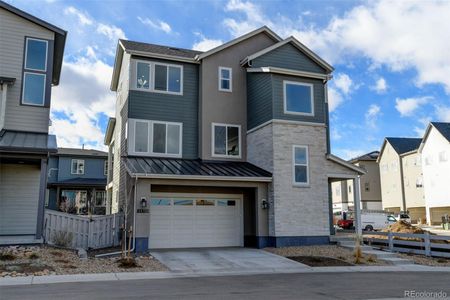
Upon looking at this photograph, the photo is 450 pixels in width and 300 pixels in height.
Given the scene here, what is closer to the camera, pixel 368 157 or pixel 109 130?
pixel 109 130

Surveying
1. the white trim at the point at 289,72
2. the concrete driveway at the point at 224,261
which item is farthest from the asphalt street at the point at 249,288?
the white trim at the point at 289,72

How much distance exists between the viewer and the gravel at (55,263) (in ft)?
39.0

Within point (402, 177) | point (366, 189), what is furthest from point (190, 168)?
point (366, 189)

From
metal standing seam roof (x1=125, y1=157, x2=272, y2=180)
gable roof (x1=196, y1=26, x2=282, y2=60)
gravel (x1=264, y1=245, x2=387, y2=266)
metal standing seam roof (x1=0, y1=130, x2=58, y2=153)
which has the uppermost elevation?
gable roof (x1=196, y1=26, x2=282, y2=60)

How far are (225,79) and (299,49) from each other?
391cm

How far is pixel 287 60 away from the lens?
67.3ft

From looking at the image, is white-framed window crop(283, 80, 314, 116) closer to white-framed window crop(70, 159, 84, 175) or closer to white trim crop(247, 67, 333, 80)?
white trim crop(247, 67, 333, 80)

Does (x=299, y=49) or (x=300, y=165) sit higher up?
(x=299, y=49)

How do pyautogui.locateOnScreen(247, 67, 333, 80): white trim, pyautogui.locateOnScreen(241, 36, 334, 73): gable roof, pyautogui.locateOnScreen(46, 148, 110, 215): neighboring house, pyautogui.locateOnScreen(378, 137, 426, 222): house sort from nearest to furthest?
pyautogui.locateOnScreen(247, 67, 333, 80): white trim < pyautogui.locateOnScreen(241, 36, 334, 73): gable roof < pyautogui.locateOnScreen(46, 148, 110, 215): neighboring house < pyautogui.locateOnScreen(378, 137, 426, 222): house

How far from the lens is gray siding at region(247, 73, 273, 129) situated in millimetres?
19367

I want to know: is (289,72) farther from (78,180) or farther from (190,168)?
(78,180)

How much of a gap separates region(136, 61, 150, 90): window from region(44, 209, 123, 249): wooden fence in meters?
6.16

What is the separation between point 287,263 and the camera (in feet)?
Answer: 48.4

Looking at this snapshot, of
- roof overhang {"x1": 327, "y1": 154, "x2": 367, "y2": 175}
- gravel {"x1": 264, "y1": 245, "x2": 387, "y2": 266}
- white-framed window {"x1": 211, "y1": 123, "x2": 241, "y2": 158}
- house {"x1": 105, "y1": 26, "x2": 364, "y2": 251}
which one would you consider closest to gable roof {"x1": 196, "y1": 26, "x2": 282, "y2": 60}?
house {"x1": 105, "y1": 26, "x2": 364, "y2": 251}
